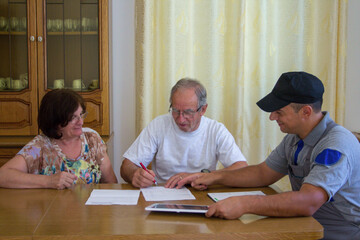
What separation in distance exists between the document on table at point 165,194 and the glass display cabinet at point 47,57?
1.35 m

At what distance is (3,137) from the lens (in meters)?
2.92

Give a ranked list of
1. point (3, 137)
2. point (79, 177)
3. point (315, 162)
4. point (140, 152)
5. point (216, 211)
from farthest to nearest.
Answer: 1. point (3, 137)
2. point (140, 152)
3. point (79, 177)
4. point (315, 162)
5. point (216, 211)

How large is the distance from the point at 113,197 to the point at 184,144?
760mm

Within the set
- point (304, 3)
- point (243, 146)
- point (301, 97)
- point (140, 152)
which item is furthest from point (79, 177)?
point (304, 3)

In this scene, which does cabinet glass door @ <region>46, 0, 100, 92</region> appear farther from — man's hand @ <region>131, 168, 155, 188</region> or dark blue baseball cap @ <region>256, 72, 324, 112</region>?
dark blue baseball cap @ <region>256, 72, 324, 112</region>

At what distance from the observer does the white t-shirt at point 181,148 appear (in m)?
2.27

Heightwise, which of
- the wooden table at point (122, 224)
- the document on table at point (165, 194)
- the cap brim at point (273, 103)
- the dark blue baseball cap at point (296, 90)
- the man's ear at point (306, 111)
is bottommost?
the document on table at point (165, 194)

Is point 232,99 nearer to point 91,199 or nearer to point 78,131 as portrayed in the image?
point 78,131

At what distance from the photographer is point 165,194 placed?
5.44ft

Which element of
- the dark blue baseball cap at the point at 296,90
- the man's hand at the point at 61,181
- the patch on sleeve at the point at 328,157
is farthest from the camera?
the man's hand at the point at 61,181

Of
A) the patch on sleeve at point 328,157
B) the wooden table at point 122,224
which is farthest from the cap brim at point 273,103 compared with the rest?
the wooden table at point 122,224

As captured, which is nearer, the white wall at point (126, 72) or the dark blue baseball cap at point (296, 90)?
the dark blue baseball cap at point (296, 90)

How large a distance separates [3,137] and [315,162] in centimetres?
236

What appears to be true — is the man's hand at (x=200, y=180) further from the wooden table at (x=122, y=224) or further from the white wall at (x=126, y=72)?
the white wall at (x=126, y=72)
